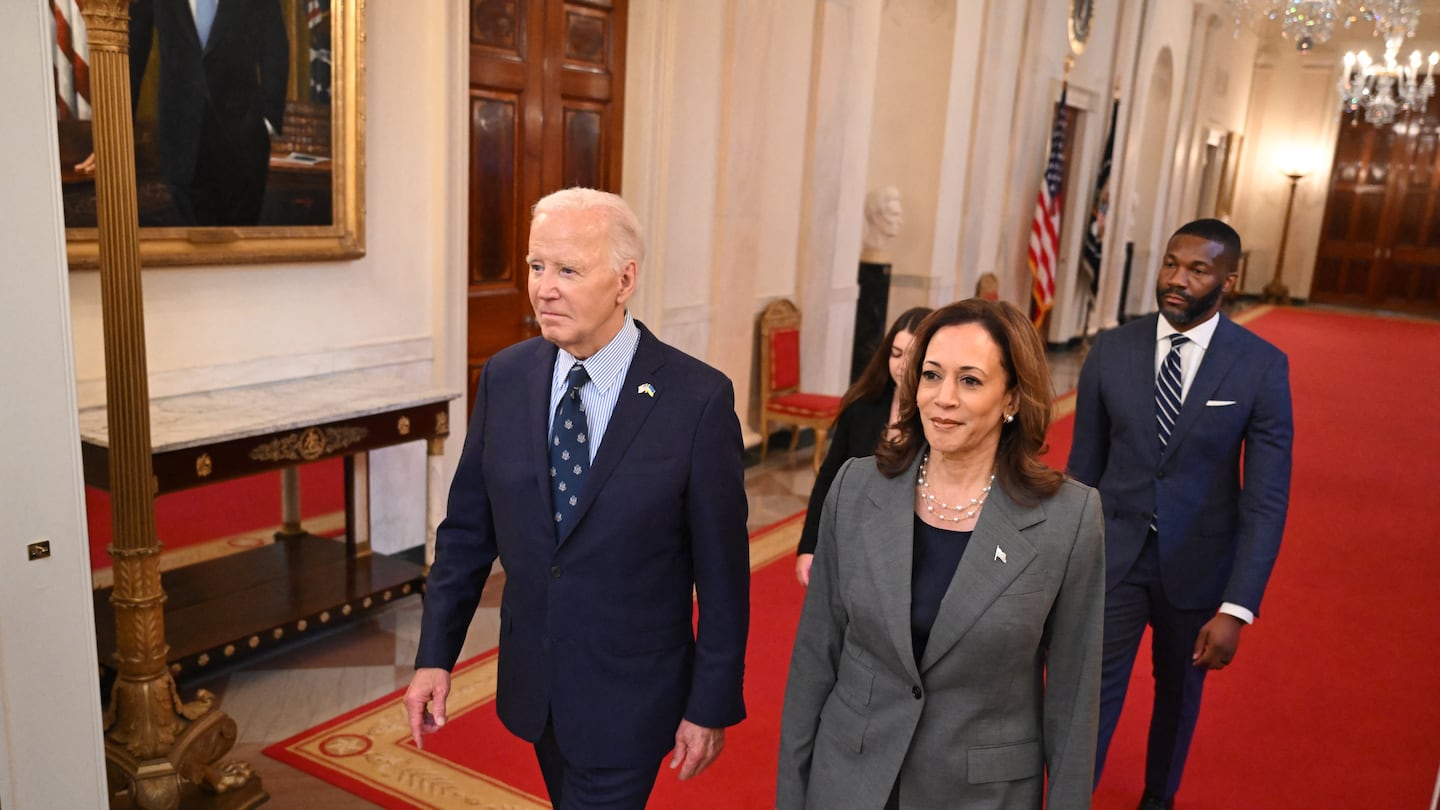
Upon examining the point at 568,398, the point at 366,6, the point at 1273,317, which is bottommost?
the point at 1273,317

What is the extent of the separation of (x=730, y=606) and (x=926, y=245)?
9416 millimetres

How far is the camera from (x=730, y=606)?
2.30 meters

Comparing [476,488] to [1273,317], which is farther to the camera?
[1273,317]

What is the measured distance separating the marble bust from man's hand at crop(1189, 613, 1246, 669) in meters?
7.43

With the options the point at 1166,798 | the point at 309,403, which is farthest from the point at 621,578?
the point at 309,403

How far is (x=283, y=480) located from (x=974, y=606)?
4.31m

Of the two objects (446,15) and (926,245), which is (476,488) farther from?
(926,245)

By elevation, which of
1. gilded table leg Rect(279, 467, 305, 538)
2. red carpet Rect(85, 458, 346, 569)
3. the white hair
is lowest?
red carpet Rect(85, 458, 346, 569)

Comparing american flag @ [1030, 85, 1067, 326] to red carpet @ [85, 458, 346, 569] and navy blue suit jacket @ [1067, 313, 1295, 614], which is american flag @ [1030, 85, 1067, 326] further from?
navy blue suit jacket @ [1067, 313, 1295, 614]

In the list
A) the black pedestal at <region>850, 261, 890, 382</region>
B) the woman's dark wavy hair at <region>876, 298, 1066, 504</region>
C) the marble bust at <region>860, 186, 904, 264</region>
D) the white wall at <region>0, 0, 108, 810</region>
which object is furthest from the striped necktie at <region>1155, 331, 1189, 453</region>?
the marble bust at <region>860, 186, 904, 264</region>

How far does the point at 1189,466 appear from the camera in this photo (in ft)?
10.4

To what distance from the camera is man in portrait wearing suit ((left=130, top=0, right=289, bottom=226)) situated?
14.3ft

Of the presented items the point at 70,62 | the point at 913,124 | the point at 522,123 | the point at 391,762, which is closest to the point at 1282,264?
the point at 913,124

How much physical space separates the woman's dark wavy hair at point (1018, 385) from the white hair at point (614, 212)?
1.92ft
